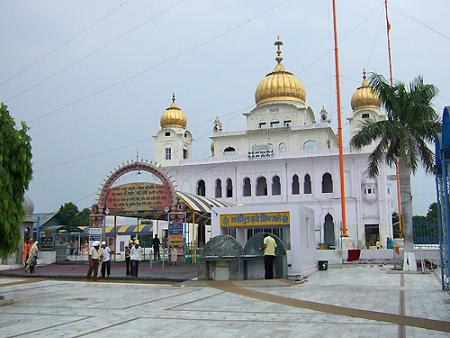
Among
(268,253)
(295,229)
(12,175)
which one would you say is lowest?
(268,253)

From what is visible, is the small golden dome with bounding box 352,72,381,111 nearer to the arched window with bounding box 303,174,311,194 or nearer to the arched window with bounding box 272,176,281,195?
the arched window with bounding box 303,174,311,194

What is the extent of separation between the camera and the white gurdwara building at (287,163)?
40.5 meters

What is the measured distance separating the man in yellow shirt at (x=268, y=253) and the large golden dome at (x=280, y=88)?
3230 centimetres

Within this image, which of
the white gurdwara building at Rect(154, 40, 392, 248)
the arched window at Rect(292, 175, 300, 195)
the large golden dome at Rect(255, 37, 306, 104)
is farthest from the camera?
the large golden dome at Rect(255, 37, 306, 104)

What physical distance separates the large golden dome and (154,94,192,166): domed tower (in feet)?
26.1

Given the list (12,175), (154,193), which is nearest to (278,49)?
(154,193)

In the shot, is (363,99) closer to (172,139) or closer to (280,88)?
(280,88)

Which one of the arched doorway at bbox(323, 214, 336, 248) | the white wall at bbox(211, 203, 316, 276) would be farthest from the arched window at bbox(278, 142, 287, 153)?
the white wall at bbox(211, 203, 316, 276)

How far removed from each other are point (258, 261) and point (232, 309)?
6.22 meters

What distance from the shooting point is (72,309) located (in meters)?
10.6

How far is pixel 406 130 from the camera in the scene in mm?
19891

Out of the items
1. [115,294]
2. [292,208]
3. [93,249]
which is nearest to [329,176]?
[292,208]

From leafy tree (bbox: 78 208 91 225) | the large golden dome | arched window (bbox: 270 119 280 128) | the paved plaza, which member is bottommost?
the paved plaza

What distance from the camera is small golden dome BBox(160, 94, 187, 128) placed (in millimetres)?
49594
